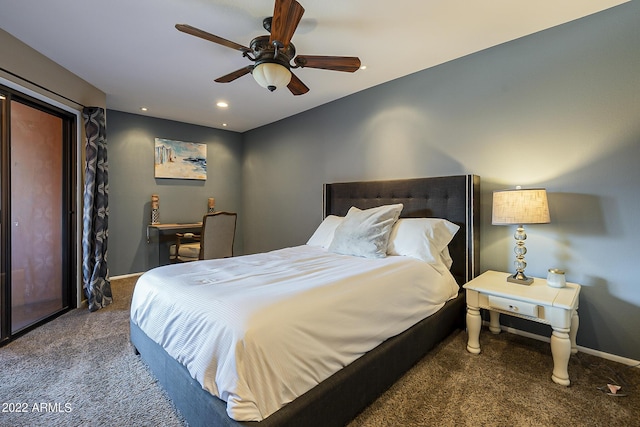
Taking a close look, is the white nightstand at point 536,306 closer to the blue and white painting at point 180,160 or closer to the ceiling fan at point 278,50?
the ceiling fan at point 278,50

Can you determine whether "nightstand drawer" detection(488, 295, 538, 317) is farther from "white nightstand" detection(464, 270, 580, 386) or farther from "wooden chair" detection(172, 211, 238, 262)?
"wooden chair" detection(172, 211, 238, 262)

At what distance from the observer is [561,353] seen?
5.68 ft

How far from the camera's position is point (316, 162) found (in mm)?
4043

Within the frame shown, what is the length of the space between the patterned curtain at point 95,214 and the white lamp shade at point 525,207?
3.91 meters

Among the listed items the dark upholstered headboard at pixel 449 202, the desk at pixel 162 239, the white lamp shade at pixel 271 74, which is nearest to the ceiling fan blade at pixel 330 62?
the white lamp shade at pixel 271 74

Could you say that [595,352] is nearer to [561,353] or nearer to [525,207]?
[561,353]

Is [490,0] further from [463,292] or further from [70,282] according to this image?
[70,282]

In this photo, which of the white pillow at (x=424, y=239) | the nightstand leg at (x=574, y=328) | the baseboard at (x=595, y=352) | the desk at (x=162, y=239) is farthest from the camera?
the desk at (x=162, y=239)

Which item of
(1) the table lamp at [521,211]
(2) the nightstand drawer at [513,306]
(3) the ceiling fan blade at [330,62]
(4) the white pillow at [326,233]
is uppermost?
(3) the ceiling fan blade at [330,62]

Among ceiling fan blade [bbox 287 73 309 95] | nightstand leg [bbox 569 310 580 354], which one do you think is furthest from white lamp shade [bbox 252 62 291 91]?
nightstand leg [bbox 569 310 580 354]

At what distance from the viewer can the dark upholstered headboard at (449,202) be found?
251 centimetres

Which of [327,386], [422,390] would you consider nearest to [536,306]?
[422,390]

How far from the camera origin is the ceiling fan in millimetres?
1644

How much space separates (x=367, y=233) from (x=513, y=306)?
1140 millimetres
